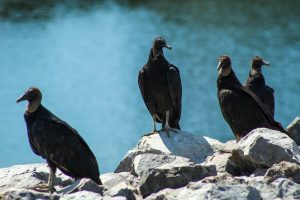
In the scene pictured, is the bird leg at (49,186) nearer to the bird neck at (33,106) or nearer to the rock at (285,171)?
the bird neck at (33,106)

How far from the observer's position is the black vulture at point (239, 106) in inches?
455

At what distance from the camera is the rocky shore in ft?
25.8

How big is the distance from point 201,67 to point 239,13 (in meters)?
8.42

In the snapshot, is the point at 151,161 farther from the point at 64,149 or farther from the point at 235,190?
the point at 235,190

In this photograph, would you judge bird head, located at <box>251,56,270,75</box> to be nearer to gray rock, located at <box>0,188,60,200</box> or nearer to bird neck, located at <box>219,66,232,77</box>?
bird neck, located at <box>219,66,232,77</box>

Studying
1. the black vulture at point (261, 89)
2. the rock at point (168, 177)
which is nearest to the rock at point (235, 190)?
the rock at point (168, 177)

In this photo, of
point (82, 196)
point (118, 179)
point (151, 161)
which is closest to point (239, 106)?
point (151, 161)

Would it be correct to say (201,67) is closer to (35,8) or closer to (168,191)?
(35,8)

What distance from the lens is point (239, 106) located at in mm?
11766

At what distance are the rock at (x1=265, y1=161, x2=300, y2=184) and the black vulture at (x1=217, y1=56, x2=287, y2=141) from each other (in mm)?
2866

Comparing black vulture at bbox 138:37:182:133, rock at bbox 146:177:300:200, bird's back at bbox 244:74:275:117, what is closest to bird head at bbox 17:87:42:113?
black vulture at bbox 138:37:182:133

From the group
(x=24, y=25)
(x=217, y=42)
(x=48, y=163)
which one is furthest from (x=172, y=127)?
(x=24, y=25)

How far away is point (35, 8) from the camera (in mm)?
42406

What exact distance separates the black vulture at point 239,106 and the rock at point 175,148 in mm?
417
